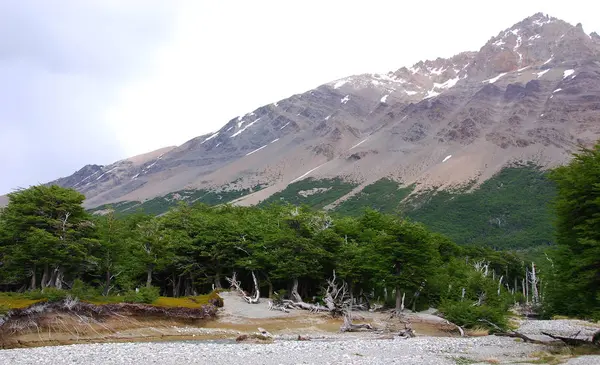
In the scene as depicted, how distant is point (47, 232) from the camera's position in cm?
3712

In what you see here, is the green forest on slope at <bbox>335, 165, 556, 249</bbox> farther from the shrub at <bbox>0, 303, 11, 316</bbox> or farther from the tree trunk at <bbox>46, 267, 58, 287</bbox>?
the shrub at <bbox>0, 303, 11, 316</bbox>

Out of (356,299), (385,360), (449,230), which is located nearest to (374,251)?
(356,299)

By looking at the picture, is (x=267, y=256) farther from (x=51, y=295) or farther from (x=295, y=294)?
(x=51, y=295)

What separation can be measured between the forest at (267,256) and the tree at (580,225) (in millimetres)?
79

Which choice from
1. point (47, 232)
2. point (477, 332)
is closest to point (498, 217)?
point (477, 332)

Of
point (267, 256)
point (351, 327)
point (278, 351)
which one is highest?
point (267, 256)

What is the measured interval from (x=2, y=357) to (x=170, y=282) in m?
36.7

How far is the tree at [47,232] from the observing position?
37.2 meters

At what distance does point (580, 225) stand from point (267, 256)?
33069mm

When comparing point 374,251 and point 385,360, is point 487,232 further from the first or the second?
point 385,360

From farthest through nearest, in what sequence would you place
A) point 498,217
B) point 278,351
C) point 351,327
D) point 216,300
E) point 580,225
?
point 498,217, point 216,300, point 351,327, point 278,351, point 580,225

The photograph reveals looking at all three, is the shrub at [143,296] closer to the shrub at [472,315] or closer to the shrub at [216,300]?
the shrub at [216,300]

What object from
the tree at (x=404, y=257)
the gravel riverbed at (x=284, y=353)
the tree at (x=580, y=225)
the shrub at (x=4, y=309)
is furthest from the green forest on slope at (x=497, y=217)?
the shrub at (x=4, y=309)

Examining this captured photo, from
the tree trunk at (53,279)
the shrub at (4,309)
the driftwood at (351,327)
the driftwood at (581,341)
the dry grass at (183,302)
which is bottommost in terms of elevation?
the driftwood at (351,327)
